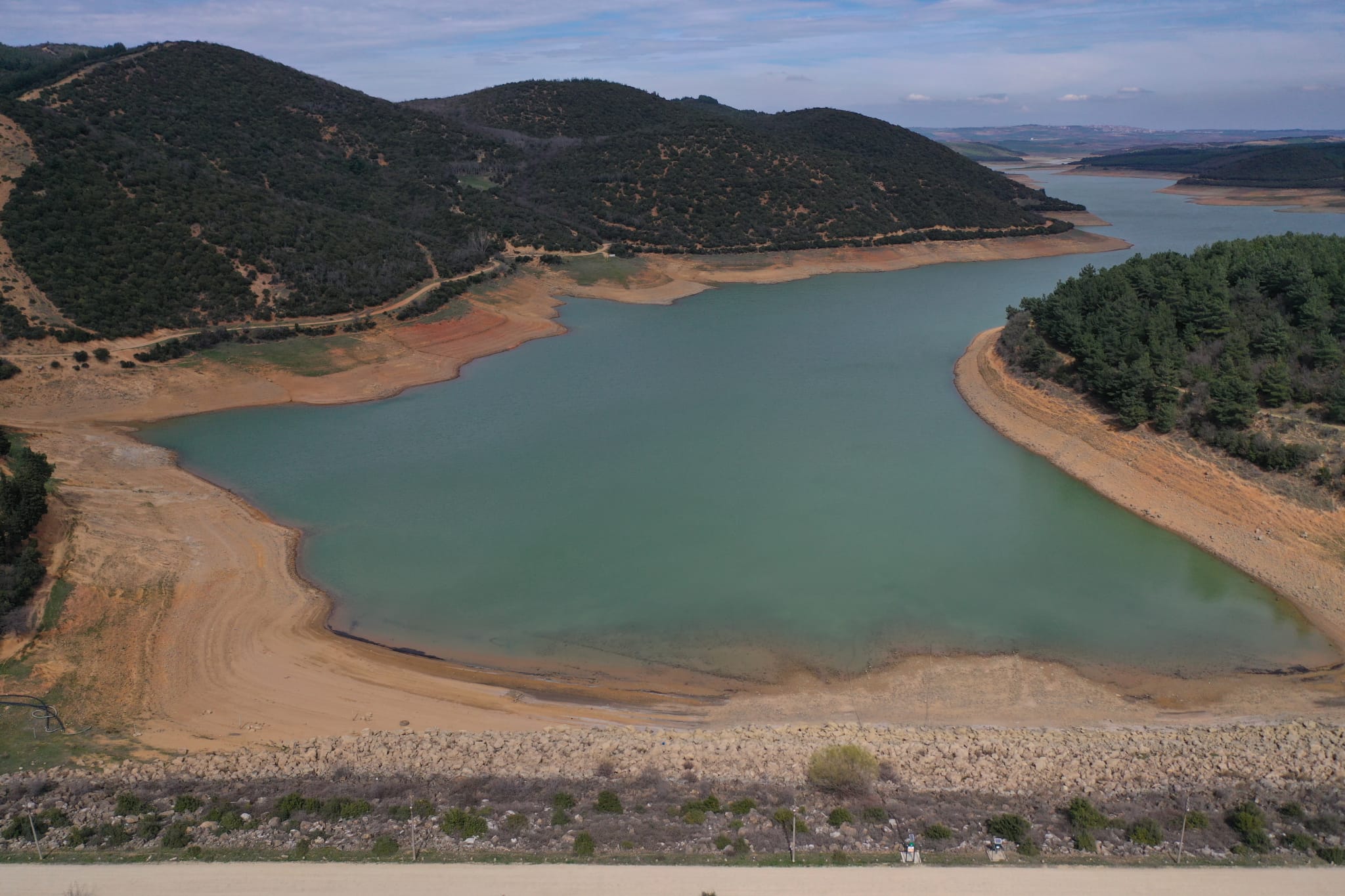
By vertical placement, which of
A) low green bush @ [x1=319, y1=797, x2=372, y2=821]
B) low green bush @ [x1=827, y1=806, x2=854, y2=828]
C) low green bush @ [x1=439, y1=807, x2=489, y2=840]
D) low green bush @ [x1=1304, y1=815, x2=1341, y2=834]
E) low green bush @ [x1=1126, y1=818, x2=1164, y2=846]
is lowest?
low green bush @ [x1=1304, y1=815, x2=1341, y2=834]

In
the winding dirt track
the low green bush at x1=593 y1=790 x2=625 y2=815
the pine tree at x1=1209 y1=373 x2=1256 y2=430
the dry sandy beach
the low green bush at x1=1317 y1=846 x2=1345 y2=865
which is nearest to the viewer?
the winding dirt track

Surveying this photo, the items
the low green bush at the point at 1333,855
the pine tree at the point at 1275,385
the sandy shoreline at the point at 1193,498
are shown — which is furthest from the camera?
the pine tree at the point at 1275,385

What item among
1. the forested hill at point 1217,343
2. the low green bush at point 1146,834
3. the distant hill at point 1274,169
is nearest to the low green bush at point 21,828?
the low green bush at point 1146,834

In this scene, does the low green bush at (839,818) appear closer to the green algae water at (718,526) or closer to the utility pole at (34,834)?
the green algae water at (718,526)

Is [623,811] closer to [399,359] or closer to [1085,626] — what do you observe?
[1085,626]

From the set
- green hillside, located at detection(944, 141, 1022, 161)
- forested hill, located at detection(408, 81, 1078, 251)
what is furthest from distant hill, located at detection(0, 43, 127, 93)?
green hillside, located at detection(944, 141, 1022, 161)

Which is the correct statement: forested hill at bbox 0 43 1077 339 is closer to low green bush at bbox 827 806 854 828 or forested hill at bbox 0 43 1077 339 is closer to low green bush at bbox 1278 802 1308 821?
low green bush at bbox 827 806 854 828

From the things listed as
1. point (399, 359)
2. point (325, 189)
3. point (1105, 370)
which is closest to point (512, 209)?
point (325, 189)
